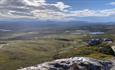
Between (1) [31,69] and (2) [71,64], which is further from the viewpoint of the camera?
(2) [71,64]

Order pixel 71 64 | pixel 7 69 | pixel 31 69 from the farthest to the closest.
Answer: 1. pixel 7 69
2. pixel 71 64
3. pixel 31 69

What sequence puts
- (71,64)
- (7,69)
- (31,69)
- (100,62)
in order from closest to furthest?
(31,69) → (71,64) → (100,62) → (7,69)

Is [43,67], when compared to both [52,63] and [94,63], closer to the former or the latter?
[52,63]

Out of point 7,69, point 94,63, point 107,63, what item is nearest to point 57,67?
point 94,63

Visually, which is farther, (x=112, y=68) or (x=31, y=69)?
(x=112, y=68)

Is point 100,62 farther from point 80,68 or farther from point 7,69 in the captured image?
point 7,69

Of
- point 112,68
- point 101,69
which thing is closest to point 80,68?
point 101,69

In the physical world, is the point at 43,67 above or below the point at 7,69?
above

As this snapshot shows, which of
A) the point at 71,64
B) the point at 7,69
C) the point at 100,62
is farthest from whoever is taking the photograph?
the point at 7,69

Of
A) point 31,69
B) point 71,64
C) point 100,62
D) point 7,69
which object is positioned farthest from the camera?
point 7,69
